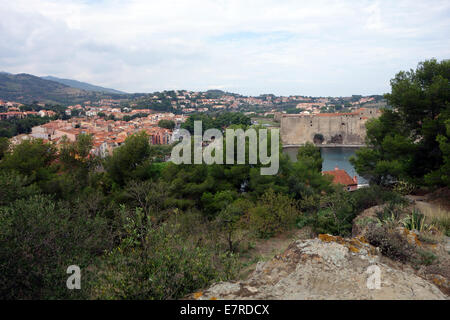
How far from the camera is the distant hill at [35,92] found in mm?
97831

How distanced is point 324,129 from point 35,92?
10326 centimetres

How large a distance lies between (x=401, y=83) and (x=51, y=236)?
952 cm

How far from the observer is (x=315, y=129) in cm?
4522

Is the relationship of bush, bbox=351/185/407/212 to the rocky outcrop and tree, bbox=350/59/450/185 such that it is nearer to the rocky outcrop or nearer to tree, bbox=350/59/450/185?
tree, bbox=350/59/450/185

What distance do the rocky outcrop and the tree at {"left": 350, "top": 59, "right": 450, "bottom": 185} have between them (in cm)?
558

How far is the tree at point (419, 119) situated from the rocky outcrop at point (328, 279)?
5.58 metres

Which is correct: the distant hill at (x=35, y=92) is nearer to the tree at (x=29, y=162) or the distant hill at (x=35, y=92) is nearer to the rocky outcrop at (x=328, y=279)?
the tree at (x=29, y=162)

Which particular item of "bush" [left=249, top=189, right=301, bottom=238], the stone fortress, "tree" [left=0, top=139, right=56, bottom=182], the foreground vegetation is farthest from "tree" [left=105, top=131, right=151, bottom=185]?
the stone fortress

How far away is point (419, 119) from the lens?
8906mm

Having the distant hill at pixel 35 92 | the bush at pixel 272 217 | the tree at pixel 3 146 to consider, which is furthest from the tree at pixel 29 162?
the distant hill at pixel 35 92

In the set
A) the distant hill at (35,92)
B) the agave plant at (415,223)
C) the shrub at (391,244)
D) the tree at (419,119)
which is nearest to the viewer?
the shrub at (391,244)

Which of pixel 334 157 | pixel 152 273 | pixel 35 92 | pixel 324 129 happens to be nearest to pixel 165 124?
pixel 324 129

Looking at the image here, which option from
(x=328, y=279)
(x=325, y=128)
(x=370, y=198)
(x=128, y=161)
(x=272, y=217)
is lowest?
(x=272, y=217)

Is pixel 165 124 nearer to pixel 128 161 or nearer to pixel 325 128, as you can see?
pixel 325 128
